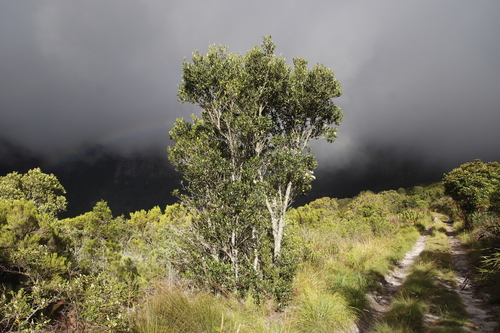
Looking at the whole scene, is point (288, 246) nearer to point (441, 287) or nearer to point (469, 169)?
point (441, 287)

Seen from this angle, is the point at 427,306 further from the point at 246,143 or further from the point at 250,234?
the point at 246,143

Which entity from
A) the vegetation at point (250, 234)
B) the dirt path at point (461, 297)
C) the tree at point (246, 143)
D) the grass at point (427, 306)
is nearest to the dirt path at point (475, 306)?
the dirt path at point (461, 297)

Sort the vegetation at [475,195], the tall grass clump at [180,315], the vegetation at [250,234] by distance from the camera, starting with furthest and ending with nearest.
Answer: the vegetation at [475,195], the vegetation at [250,234], the tall grass clump at [180,315]

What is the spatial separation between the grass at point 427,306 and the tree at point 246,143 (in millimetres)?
3575

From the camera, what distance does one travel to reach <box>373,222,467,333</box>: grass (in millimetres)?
5559

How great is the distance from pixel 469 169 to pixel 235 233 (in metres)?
30.2

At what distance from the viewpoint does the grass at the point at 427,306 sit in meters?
5.56

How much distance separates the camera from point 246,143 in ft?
26.6

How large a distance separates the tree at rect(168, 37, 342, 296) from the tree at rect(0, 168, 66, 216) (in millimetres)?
28818

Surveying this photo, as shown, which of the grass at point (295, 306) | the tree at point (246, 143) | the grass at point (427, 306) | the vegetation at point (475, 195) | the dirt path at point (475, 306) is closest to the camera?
the grass at point (295, 306)

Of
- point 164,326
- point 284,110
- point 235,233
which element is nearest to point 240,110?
point 284,110

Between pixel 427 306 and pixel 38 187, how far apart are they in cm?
3771

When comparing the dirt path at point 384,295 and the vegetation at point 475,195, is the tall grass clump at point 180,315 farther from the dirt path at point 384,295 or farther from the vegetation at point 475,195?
the vegetation at point 475,195

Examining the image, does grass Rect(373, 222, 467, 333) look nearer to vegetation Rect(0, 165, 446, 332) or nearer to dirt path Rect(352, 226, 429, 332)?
dirt path Rect(352, 226, 429, 332)
